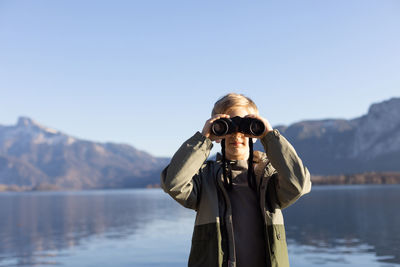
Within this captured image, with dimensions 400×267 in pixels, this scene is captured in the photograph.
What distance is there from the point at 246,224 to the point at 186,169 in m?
0.55

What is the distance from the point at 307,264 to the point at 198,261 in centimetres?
1543

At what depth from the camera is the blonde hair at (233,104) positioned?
9.94ft

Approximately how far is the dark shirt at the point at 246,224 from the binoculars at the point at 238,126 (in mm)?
322

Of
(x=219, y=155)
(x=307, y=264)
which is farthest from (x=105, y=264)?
(x=219, y=155)

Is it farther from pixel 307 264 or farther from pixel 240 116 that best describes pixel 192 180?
pixel 307 264

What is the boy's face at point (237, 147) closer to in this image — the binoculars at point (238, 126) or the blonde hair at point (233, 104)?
the binoculars at point (238, 126)

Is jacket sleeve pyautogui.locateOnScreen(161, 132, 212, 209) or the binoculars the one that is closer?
jacket sleeve pyautogui.locateOnScreen(161, 132, 212, 209)

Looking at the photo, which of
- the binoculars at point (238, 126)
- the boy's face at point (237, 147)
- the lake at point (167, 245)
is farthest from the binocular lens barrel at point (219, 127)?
the lake at point (167, 245)

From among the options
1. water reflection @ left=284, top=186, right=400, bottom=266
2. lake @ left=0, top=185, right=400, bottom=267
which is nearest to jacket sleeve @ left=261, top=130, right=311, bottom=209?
lake @ left=0, top=185, right=400, bottom=267

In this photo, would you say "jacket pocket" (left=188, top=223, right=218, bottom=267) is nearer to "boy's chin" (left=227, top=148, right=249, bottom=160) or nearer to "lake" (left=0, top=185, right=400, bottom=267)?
"boy's chin" (left=227, top=148, right=249, bottom=160)

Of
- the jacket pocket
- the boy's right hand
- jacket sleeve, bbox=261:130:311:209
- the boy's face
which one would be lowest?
the jacket pocket

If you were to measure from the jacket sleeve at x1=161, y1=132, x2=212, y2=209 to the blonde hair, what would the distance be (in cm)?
40

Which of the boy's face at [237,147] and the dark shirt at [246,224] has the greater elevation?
the boy's face at [237,147]

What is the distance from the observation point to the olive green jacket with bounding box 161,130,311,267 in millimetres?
2545
